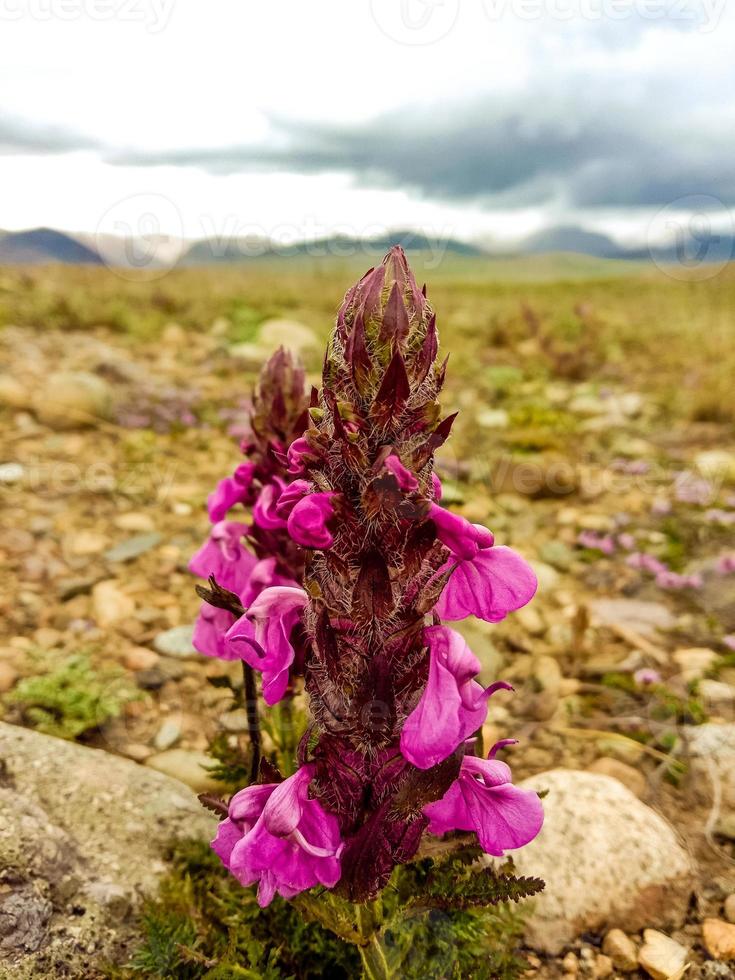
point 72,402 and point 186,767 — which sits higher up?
point 72,402

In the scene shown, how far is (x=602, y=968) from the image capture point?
2.89 meters

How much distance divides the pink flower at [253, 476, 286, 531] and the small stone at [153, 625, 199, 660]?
230cm

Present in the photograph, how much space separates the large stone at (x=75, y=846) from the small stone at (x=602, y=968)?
1.64 metres

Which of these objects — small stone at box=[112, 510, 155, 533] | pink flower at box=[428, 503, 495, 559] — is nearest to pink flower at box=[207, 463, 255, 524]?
pink flower at box=[428, 503, 495, 559]

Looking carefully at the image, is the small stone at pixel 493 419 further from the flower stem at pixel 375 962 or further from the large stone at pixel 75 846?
the flower stem at pixel 375 962

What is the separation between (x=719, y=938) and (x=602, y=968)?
0.53 m

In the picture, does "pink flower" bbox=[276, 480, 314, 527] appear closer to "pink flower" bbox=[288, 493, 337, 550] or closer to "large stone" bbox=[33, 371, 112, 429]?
"pink flower" bbox=[288, 493, 337, 550]

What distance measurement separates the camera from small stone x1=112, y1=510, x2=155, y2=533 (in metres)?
6.24

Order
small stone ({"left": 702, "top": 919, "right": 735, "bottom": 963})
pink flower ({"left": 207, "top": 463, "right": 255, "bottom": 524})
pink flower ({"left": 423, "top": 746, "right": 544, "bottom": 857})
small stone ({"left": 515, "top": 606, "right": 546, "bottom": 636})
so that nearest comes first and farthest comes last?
pink flower ({"left": 423, "top": 746, "right": 544, "bottom": 857}) < pink flower ({"left": 207, "top": 463, "right": 255, "bottom": 524}) < small stone ({"left": 702, "top": 919, "right": 735, "bottom": 963}) < small stone ({"left": 515, "top": 606, "right": 546, "bottom": 636})

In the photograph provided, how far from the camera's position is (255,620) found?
196 cm

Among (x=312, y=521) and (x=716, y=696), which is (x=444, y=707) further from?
(x=716, y=696)

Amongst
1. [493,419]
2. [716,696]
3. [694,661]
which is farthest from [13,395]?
[716,696]

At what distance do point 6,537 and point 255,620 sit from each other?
453cm

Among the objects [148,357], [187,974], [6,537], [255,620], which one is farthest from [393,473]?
[148,357]
